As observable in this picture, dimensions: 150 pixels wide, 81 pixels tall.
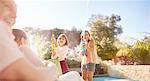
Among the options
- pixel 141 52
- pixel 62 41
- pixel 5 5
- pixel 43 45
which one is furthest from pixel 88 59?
pixel 5 5

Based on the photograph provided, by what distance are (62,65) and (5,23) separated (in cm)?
317

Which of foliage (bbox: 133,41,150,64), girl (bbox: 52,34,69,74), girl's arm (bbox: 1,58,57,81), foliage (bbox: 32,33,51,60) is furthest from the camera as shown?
foliage (bbox: 133,41,150,64)

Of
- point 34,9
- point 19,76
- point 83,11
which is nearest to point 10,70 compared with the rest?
point 19,76

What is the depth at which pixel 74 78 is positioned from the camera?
791 mm

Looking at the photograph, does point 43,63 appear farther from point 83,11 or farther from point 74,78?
point 83,11

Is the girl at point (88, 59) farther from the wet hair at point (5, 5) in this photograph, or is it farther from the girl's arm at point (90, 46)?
the wet hair at point (5, 5)

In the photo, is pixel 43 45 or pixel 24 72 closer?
pixel 24 72

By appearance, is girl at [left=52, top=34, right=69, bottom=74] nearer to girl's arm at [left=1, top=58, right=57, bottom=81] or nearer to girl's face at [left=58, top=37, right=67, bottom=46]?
girl's face at [left=58, top=37, right=67, bottom=46]

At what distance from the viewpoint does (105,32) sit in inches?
257

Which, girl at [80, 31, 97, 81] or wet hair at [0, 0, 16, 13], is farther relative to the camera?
girl at [80, 31, 97, 81]

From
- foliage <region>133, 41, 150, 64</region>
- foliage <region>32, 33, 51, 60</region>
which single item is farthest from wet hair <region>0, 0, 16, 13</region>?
foliage <region>133, 41, 150, 64</region>

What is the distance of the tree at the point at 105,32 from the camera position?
6.41 meters

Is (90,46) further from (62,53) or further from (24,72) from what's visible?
(24,72)

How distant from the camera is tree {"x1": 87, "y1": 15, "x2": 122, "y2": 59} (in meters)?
6.41
